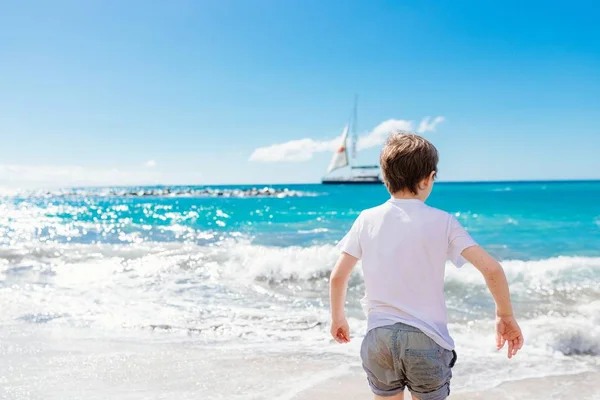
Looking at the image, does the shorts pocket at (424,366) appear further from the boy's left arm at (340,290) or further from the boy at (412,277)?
the boy's left arm at (340,290)

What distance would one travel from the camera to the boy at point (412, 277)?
6.76ft

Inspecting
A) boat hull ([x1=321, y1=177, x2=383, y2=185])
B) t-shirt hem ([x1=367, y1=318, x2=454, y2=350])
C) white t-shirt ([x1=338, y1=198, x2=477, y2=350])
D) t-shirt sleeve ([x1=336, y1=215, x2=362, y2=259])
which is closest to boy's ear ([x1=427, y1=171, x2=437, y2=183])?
white t-shirt ([x1=338, y1=198, x2=477, y2=350])

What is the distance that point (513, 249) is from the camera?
1412cm

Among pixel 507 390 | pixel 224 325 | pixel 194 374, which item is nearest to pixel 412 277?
pixel 507 390

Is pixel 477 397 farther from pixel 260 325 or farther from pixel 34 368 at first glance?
pixel 34 368

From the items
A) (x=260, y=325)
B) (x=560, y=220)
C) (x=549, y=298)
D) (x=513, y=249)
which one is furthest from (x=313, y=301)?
(x=560, y=220)

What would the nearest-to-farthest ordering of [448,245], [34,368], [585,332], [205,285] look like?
[448,245] < [34,368] < [585,332] < [205,285]

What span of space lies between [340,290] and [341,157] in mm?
100515

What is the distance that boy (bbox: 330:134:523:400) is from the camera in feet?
6.76

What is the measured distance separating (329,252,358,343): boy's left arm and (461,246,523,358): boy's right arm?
0.50 meters

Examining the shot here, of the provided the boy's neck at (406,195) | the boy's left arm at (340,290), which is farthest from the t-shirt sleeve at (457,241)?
the boy's left arm at (340,290)

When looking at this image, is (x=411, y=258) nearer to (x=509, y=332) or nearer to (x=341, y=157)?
(x=509, y=332)

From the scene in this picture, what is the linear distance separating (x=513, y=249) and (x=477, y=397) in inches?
A: 450

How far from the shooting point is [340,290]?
7.43ft
